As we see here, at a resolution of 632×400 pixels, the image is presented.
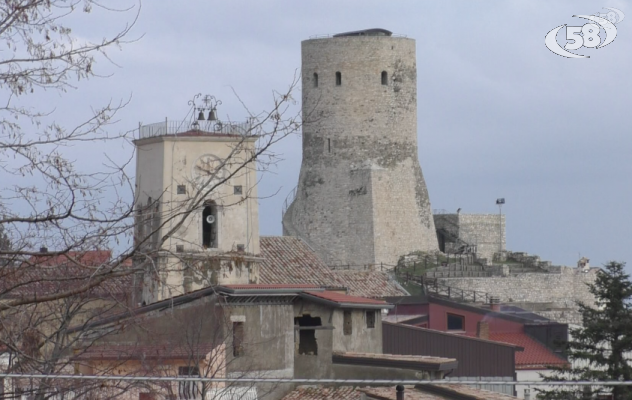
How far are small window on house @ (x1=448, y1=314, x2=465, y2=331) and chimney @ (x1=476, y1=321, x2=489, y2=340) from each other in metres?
0.73

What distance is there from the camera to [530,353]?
3647 centimetres

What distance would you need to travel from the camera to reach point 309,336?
88.6ft

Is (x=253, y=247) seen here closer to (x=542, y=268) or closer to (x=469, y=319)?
(x=469, y=319)

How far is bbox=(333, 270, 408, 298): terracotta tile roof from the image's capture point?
132 ft

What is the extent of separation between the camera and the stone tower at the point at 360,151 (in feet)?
168

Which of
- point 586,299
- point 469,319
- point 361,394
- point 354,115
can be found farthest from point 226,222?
point 586,299

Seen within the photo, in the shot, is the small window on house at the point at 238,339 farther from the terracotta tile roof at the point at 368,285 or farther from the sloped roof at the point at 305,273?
the terracotta tile roof at the point at 368,285

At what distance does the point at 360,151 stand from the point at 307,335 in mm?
24876

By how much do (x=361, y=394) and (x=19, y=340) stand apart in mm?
11999

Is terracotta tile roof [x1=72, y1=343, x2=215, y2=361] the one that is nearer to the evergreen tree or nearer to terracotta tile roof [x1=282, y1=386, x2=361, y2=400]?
terracotta tile roof [x1=282, y1=386, x2=361, y2=400]

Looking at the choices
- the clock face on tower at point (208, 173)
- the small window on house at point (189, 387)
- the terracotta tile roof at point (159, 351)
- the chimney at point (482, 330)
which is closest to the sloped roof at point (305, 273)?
the chimney at point (482, 330)

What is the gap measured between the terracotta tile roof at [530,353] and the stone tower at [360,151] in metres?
13.3

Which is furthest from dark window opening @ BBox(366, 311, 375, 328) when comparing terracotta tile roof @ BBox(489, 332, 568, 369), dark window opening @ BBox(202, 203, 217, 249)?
terracotta tile roof @ BBox(489, 332, 568, 369)

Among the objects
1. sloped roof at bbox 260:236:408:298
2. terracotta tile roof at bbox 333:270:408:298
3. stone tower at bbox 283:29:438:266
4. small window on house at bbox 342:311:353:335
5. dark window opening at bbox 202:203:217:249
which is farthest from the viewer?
stone tower at bbox 283:29:438:266
